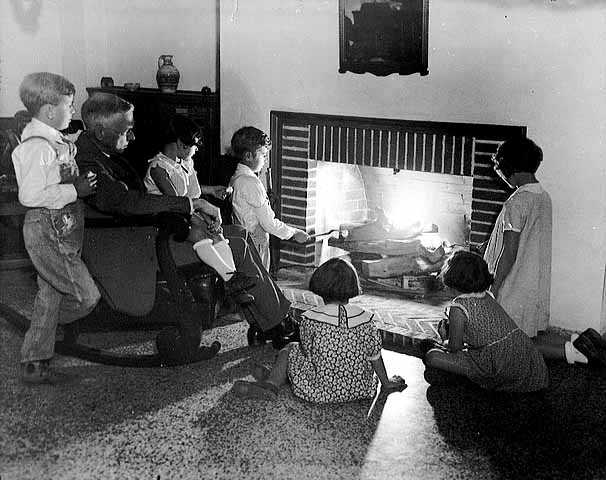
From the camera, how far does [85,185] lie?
372cm

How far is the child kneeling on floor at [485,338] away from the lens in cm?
371

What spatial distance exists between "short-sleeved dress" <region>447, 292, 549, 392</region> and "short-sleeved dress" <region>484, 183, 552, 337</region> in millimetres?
436

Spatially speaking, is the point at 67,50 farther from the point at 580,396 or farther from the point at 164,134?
the point at 580,396

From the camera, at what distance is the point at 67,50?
23.3 feet

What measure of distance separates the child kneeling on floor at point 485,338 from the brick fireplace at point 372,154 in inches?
40.9

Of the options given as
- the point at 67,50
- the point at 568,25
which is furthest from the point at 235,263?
the point at 67,50

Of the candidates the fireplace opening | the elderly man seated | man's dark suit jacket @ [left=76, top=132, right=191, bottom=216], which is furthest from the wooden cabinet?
man's dark suit jacket @ [left=76, top=132, right=191, bottom=216]

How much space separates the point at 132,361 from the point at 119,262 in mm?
487

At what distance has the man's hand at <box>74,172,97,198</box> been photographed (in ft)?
12.2

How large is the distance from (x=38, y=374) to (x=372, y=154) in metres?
2.47

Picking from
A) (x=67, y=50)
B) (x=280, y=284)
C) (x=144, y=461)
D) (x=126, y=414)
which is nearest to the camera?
(x=144, y=461)

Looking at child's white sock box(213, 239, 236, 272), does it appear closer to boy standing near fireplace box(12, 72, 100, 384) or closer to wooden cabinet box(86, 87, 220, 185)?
boy standing near fireplace box(12, 72, 100, 384)

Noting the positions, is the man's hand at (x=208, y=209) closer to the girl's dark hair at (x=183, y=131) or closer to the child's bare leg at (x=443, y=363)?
the girl's dark hair at (x=183, y=131)

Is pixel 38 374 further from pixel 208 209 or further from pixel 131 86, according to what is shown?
pixel 131 86
